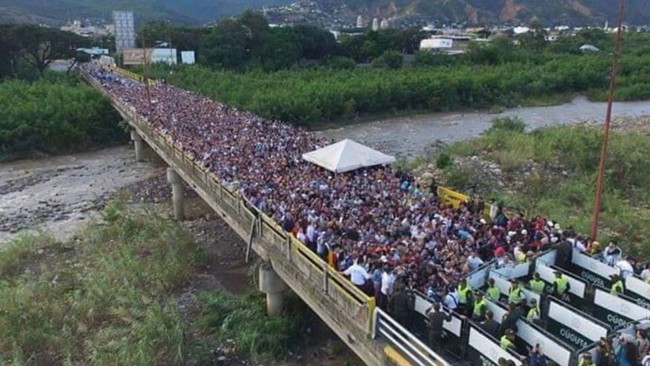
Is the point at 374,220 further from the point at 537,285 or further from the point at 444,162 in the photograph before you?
the point at 444,162

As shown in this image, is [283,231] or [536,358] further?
[283,231]

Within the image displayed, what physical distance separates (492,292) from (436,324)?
4.33 ft

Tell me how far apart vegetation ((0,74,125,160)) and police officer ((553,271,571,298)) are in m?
41.0

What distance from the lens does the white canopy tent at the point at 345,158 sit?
58.6 feet

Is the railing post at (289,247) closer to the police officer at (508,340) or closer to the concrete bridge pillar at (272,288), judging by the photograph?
the concrete bridge pillar at (272,288)

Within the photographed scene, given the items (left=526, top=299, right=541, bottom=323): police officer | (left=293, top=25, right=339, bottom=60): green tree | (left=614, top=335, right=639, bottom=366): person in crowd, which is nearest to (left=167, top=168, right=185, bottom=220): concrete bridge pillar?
(left=526, top=299, right=541, bottom=323): police officer

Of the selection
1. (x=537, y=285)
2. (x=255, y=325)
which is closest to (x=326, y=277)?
(x=537, y=285)

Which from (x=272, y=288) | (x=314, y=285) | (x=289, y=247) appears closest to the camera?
(x=314, y=285)

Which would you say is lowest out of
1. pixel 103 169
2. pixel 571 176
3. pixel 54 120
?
pixel 103 169

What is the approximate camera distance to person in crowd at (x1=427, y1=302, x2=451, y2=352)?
9367 millimetres

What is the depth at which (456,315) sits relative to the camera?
948 centimetres

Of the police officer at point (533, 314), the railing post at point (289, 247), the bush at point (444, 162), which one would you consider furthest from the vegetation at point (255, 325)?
the bush at point (444, 162)

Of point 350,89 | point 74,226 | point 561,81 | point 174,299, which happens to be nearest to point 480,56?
point 561,81

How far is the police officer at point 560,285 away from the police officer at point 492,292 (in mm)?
1094
